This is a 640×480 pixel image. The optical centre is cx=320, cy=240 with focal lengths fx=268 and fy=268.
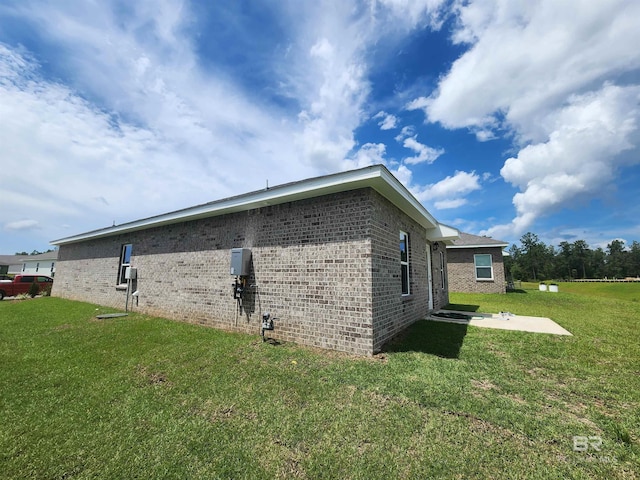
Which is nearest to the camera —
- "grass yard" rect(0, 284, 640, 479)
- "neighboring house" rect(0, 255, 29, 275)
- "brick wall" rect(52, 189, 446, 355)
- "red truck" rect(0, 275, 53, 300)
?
"grass yard" rect(0, 284, 640, 479)

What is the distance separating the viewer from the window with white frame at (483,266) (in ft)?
56.3

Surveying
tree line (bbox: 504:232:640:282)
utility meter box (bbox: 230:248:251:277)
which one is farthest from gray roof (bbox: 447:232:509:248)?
tree line (bbox: 504:232:640:282)

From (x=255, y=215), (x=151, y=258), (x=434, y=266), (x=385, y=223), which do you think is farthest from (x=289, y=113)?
(x=434, y=266)

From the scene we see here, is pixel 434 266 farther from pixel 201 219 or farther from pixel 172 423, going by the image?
pixel 172 423

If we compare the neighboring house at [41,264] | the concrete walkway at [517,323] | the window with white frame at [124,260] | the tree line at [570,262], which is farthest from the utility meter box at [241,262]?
the tree line at [570,262]

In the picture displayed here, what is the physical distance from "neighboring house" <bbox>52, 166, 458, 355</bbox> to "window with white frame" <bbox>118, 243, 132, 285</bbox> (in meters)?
1.21

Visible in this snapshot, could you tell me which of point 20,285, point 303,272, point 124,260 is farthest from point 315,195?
point 20,285

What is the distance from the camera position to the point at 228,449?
2496mm

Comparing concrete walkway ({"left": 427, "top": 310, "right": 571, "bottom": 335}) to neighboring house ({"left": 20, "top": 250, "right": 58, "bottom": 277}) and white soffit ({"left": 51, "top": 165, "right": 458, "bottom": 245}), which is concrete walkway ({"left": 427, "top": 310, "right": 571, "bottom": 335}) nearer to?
white soffit ({"left": 51, "top": 165, "right": 458, "bottom": 245})

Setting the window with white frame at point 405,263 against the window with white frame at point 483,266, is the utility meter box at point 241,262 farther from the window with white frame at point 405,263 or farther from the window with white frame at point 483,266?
the window with white frame at point 483,266

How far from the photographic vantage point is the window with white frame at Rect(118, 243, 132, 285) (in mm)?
10602

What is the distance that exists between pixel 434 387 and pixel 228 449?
8.65 feet

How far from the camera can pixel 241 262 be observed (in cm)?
621

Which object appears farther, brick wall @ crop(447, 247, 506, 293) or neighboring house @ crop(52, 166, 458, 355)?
brick wall @ crop(447, 247, 506, 293)
